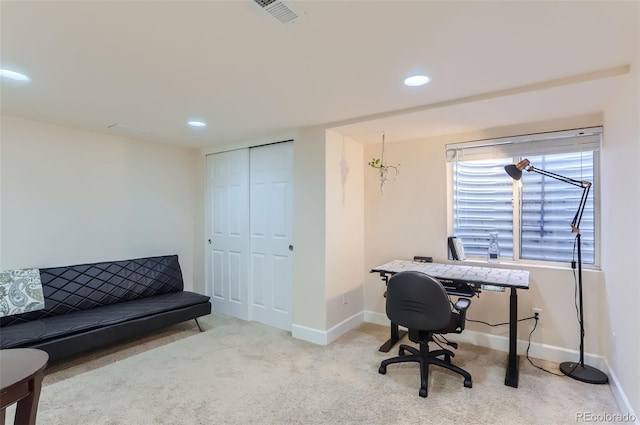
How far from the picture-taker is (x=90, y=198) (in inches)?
138

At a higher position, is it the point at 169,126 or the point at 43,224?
the point at 169,126

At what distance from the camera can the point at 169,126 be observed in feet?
10.8

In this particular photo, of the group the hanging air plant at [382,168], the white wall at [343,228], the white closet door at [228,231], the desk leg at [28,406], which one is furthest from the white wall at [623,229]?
the white closet door at [228,231]

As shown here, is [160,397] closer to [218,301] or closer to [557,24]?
[218,301]

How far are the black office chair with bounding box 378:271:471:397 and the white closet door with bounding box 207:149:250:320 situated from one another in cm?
210

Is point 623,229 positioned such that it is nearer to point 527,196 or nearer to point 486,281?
point 486,281

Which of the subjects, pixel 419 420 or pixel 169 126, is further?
pixel 169 126

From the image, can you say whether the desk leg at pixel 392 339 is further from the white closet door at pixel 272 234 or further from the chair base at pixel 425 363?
the white closet door at pixel 272 234

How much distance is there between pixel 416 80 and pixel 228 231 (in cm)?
291

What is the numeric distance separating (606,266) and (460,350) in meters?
1.36

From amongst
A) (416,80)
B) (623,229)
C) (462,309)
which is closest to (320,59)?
(416,80)

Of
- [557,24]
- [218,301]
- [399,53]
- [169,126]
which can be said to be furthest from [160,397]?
[557,24]

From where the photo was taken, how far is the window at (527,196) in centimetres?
278

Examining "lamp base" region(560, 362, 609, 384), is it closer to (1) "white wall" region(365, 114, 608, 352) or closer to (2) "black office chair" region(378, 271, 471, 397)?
(1) "white wall" region(365, 114, 608, 352)
